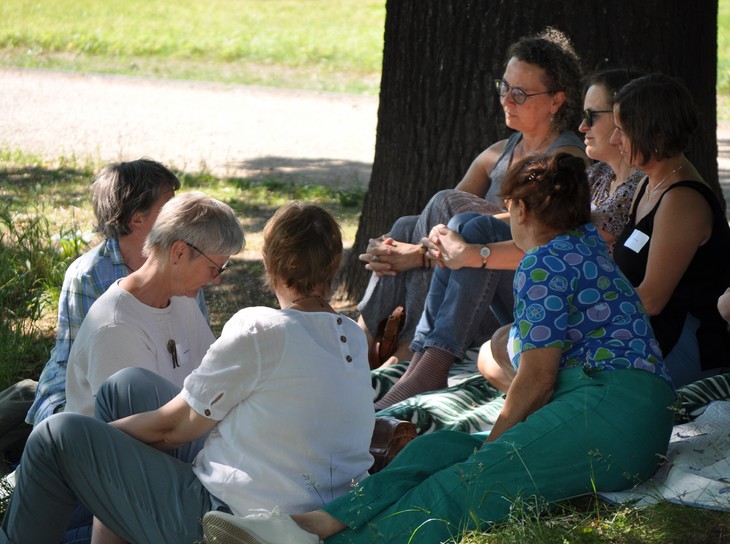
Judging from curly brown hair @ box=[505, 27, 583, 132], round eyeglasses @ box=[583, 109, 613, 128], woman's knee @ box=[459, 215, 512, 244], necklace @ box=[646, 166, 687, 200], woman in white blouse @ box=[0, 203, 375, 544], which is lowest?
woman in white blouse @ box=[0, 203, 375, 544]

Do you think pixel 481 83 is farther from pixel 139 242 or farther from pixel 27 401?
pixel 27 401

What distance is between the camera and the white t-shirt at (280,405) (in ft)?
9.49

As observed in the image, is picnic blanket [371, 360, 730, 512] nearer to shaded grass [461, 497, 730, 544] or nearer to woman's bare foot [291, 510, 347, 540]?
shaded grass [461, 497, 730, 544]

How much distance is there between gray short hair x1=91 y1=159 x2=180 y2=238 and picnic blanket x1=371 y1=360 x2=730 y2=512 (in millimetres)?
1215

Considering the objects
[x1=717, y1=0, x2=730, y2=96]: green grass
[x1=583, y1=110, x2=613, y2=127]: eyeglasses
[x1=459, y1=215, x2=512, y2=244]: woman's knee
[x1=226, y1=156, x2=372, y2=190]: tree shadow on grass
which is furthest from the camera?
[x1=717, y1=0, x2=730, y2=96]: green grass

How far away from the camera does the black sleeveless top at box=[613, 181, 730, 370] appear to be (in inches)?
156

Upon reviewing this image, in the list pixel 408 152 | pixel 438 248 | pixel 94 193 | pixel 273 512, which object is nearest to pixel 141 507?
pixel 273 512

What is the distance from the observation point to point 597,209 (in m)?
4.51

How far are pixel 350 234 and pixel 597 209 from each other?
3128 millimetres

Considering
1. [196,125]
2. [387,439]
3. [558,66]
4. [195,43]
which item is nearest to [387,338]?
[387,439]

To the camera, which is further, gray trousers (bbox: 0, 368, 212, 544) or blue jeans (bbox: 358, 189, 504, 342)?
blue jeans (bbox: 358, 189, 504, 342)

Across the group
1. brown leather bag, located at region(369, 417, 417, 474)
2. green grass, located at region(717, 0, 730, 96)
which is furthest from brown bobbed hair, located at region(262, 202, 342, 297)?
green grass, located at region(717, 0, 730, 96)

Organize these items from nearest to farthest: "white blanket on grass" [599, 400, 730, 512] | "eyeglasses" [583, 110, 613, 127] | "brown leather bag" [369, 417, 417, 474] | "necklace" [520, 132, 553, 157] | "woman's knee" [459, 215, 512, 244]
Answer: "white blanket on grass" [599, 400, 730, 512], "brown leather bag" [369, 417, 417, 474], "eyeglasses" [583, 110, 613, 127], "woman's knee" [459, 215, 512, 244], "necklace" [520, 132, 553, 157]

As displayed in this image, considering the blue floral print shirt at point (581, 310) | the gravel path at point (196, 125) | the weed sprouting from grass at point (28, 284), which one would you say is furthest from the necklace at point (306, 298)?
the gravel path at point (196, 125)
